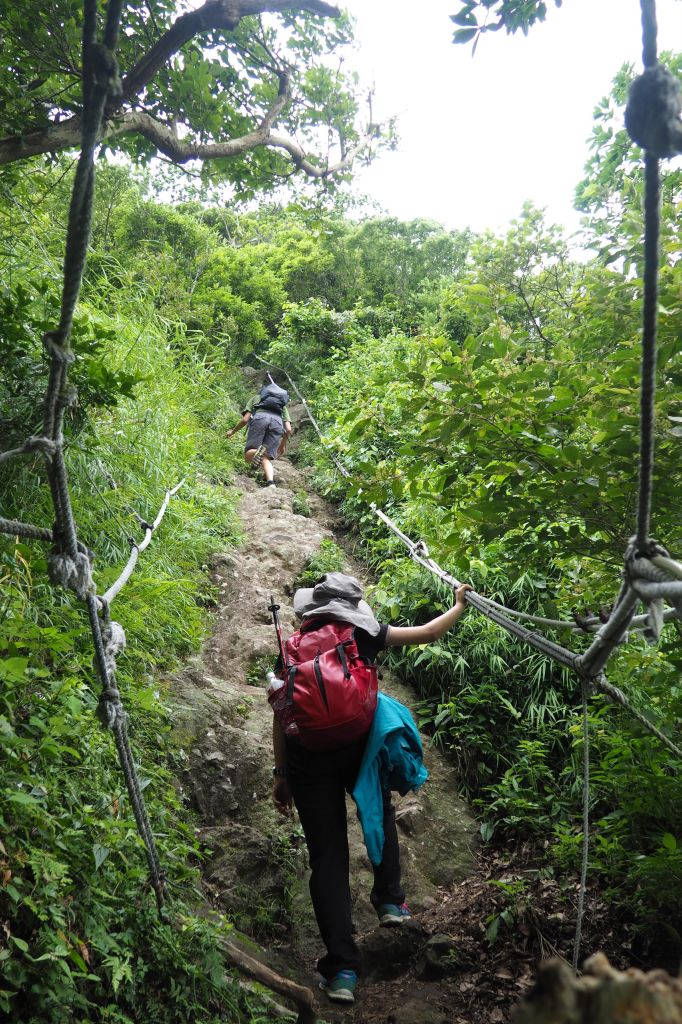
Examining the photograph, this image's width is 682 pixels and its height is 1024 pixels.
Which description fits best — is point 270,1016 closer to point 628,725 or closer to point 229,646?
point 628,725

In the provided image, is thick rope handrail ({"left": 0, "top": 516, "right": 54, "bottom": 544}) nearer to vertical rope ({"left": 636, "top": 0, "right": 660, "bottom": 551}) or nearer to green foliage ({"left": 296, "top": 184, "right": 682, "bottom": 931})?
green foliage ({"left": 296, "top": 184, "right": 682, "bottom": 931})

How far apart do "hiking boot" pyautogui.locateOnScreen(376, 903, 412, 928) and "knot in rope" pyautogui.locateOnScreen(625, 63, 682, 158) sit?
3.36 meters

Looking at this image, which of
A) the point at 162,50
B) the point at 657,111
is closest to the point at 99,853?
the point at 657,111

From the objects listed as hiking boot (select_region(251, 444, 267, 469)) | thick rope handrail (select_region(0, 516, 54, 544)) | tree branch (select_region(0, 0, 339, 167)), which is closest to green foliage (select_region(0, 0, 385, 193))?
tree branch (select_region(0, 0, 339, 167))

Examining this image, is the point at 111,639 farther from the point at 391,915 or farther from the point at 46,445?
the point at 391,915

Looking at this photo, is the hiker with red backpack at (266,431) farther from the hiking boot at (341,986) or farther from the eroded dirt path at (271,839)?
the hiking boot at (341,986)

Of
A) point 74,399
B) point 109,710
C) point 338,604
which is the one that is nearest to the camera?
point 74,399

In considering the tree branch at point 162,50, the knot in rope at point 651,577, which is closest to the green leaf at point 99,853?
the knot in rope at point 651,577

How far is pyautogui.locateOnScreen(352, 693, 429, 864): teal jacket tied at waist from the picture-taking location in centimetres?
303

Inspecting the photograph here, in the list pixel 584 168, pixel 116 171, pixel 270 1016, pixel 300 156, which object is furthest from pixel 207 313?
pixel 270 1016

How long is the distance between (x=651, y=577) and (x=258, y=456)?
804cm

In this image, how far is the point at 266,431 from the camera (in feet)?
30.5

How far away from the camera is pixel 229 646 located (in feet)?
17.2

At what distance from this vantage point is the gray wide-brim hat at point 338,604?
3113mm
